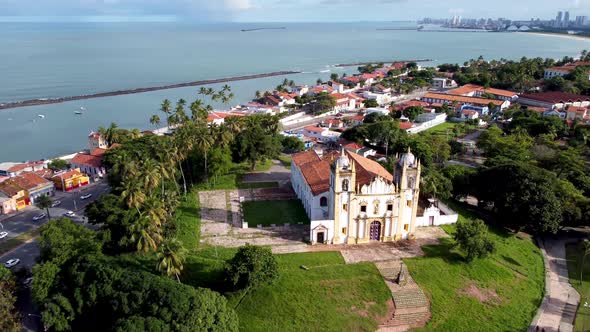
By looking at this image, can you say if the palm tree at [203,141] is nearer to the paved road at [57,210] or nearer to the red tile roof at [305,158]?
the red tile roof at [305,158]

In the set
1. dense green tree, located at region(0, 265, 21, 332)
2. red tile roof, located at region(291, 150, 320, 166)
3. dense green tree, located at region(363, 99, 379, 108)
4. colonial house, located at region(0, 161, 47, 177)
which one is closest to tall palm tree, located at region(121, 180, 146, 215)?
dense green tree, located at region(0, 265, 21, 332)

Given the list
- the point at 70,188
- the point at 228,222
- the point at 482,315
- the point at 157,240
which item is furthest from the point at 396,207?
the point at 70,188

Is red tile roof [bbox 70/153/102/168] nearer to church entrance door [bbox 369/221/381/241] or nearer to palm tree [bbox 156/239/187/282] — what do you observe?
palm tree [bbox 156/239/187/282]

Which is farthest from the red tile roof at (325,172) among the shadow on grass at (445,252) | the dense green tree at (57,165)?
the dense green tree at (57,165)

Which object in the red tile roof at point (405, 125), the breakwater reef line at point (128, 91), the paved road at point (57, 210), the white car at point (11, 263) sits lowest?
the paved road at point (57, 210)

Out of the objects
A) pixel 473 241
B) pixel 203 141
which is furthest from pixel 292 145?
pixel 473 241

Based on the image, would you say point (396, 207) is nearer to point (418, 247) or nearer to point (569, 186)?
point (418, 247)
